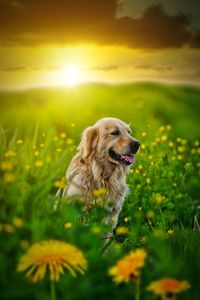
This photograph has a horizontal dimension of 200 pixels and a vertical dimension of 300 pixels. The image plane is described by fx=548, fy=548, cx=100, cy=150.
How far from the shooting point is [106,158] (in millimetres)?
4059

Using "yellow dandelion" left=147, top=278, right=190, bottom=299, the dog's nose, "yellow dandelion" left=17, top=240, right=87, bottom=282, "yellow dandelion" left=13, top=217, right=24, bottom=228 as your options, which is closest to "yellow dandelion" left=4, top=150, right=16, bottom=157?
"yellow dandelion" left=13, top=217, right=24, bottom=228

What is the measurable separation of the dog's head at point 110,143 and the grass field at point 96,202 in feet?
0.94

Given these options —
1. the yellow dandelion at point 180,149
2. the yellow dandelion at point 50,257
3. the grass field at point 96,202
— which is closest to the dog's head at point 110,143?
the grass field at point 96,202

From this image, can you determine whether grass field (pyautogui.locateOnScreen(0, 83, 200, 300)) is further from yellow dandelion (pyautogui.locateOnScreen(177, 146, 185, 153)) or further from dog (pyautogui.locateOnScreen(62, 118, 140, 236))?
dog (pyautogui.locateOnScreen(62, 118, 140, 236))

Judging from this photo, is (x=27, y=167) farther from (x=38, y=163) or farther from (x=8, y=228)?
(x=8, y=228)

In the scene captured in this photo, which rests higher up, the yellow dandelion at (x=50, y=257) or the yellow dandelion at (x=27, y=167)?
the yellow dandelion at (x=27, y=167)

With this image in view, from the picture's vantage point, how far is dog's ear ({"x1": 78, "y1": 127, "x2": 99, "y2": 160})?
3982 mm

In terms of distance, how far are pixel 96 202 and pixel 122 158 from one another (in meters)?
1.54

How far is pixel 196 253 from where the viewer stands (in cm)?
241

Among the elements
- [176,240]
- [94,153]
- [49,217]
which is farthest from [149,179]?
[49,217]

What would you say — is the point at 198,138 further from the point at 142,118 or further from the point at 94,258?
the point at 94,258

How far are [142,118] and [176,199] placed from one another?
1.37 metres

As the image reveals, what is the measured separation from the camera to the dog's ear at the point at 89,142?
398 centimetres

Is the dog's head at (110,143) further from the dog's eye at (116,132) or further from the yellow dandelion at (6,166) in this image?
the yellow dandelion at (6,166)
